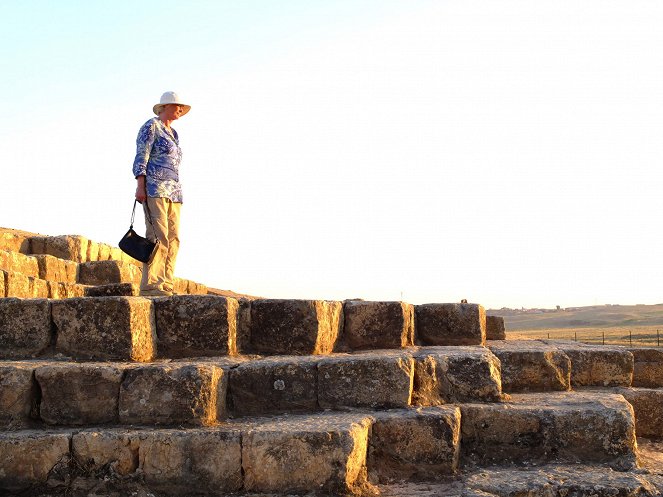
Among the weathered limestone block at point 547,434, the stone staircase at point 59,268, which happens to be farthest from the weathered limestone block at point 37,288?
the weathered limestone block at point 547,434

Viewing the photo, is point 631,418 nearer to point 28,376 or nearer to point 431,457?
point 431,457

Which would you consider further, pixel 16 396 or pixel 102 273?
pixel 102 273

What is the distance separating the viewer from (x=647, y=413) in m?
7.07

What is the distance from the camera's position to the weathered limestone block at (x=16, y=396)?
5215 millimetres

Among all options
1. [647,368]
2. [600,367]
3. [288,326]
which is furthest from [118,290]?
[647,368]

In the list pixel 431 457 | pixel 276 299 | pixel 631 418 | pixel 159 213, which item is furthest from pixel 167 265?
pixel 631 418

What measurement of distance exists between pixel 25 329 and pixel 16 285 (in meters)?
1.74

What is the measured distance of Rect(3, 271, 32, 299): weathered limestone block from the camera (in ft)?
23.7

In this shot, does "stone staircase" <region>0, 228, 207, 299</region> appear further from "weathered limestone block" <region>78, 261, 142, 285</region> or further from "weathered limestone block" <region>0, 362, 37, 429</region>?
"weathered limestone block" <region>0, 362, 37, 429</region>

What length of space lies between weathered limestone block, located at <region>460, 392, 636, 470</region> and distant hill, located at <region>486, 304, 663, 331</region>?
186 ft

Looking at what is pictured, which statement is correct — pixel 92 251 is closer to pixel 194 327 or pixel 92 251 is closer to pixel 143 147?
pixel 143 147

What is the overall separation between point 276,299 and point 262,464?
1.91 metres

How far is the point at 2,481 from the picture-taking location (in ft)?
15.9

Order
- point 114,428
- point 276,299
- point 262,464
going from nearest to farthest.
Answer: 1. point 262,464
2. point 114,428
3. point 276,299
